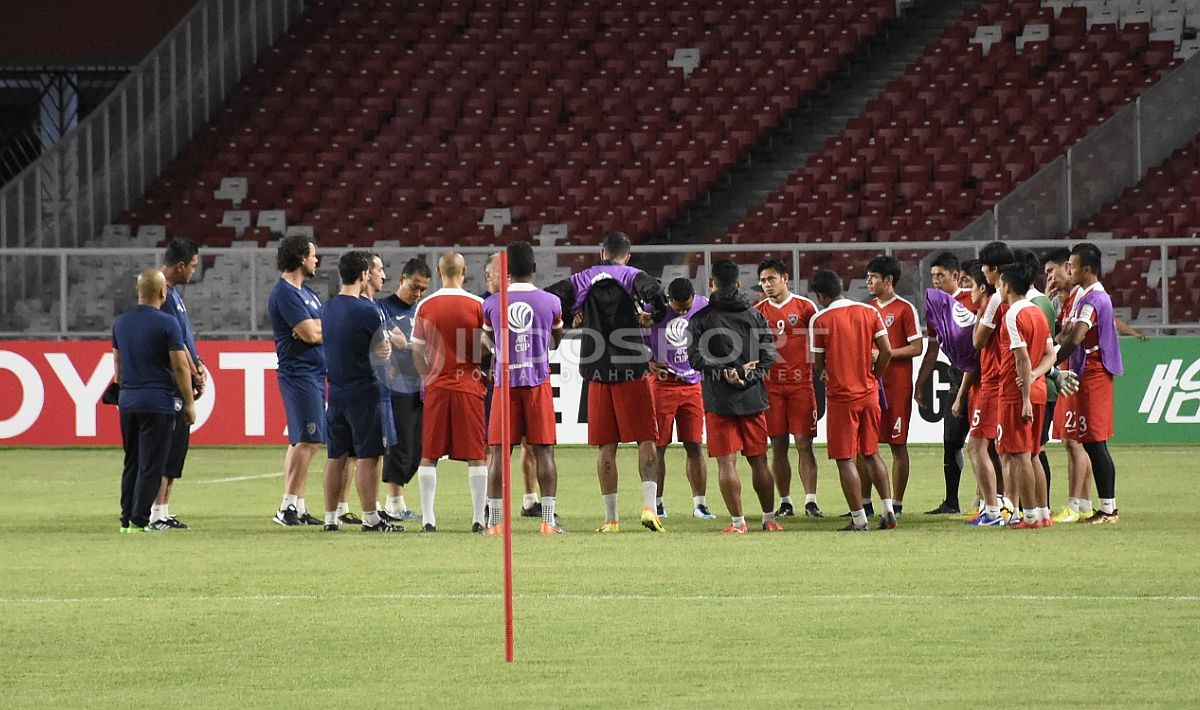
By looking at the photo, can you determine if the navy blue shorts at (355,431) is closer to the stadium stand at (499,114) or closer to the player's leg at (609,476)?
the player's leg at (609,476)

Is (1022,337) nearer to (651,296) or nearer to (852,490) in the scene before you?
(852,490)

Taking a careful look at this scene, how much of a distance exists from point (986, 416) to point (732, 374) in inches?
83.0

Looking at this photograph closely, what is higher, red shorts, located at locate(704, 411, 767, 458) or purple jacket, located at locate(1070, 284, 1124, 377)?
purple jacket, located at locate(1070, 284, 1124, 377)

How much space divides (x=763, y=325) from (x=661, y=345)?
1.73m

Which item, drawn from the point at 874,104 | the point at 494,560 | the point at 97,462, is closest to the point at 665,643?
the point at 494,560

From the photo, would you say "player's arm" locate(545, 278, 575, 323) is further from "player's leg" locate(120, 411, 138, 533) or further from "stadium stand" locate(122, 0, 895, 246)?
"stadium stand" locate(122, 0, 895, 246)

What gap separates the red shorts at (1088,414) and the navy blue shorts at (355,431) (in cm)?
527

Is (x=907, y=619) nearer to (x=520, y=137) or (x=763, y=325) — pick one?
(x=763, y=325)

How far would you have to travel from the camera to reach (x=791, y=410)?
13.2m

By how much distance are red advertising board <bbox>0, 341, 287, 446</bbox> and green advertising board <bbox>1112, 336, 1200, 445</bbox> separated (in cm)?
1118

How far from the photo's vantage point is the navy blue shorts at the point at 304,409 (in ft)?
43.2

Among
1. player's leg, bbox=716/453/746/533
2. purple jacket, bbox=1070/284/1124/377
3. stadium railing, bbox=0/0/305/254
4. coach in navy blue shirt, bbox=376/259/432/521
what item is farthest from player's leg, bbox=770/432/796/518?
stadium railing, bbox=0/0/305/254

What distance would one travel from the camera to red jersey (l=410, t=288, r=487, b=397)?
12.2m

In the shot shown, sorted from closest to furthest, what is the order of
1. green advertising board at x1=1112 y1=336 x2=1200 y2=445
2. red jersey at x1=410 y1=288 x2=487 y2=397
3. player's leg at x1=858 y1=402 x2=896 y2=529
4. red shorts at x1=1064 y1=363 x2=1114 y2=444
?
red jersey at x1=410 y1=288 x2=487 y2=397 < player's leg at x1=858 y1=402 x2=896 y2=529 < red shorts at x1=1064 y1=363 x2=1114 y2=444 < green advertising board at x1=1112 y1=336 x2=1200 y2=445
